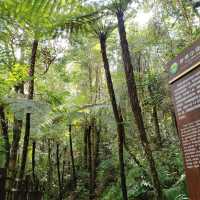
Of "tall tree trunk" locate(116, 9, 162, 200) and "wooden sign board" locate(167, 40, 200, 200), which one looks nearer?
"wooden sign board" locate(167, 40, 200, 200)

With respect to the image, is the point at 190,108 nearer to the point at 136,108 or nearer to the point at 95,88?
the point at 136,108

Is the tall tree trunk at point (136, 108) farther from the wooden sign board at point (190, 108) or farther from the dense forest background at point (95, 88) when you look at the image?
the wooden sign board at point (190, 108)

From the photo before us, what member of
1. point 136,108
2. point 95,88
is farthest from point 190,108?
point 95,88

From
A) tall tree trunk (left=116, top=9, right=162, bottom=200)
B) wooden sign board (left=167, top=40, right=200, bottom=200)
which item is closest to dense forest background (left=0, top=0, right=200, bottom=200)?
tall tree trunk (left=116, top=9, right=162, bottom=200)

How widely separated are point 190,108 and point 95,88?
524 inches

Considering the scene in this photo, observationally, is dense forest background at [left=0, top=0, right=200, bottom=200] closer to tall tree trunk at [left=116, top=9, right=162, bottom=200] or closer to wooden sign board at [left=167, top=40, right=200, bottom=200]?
tall tree trunk at [left=116, top=9, right=162, bottom=200]

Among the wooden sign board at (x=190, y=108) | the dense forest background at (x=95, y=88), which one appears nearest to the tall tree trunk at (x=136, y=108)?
the dense forest background at (x=95, y=88)

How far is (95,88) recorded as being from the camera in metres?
16.5

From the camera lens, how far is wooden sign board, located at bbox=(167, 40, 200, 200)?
311 cm

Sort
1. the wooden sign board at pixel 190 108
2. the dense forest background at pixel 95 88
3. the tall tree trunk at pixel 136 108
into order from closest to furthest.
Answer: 1. the wooden sign board at pixel 190 108
2. the tall tree trunk at pixel 136 108
3. the dense forest background at pixel 95 88

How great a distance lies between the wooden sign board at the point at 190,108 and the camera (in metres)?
3.11

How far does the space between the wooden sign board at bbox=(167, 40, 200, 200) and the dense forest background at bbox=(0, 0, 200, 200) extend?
2.31 meters

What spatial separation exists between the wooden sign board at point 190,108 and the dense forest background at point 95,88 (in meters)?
2.31

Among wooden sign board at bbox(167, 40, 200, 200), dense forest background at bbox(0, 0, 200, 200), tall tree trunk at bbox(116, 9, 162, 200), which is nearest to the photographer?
wooden sign board at bbox(167, 40, 200, 200)
